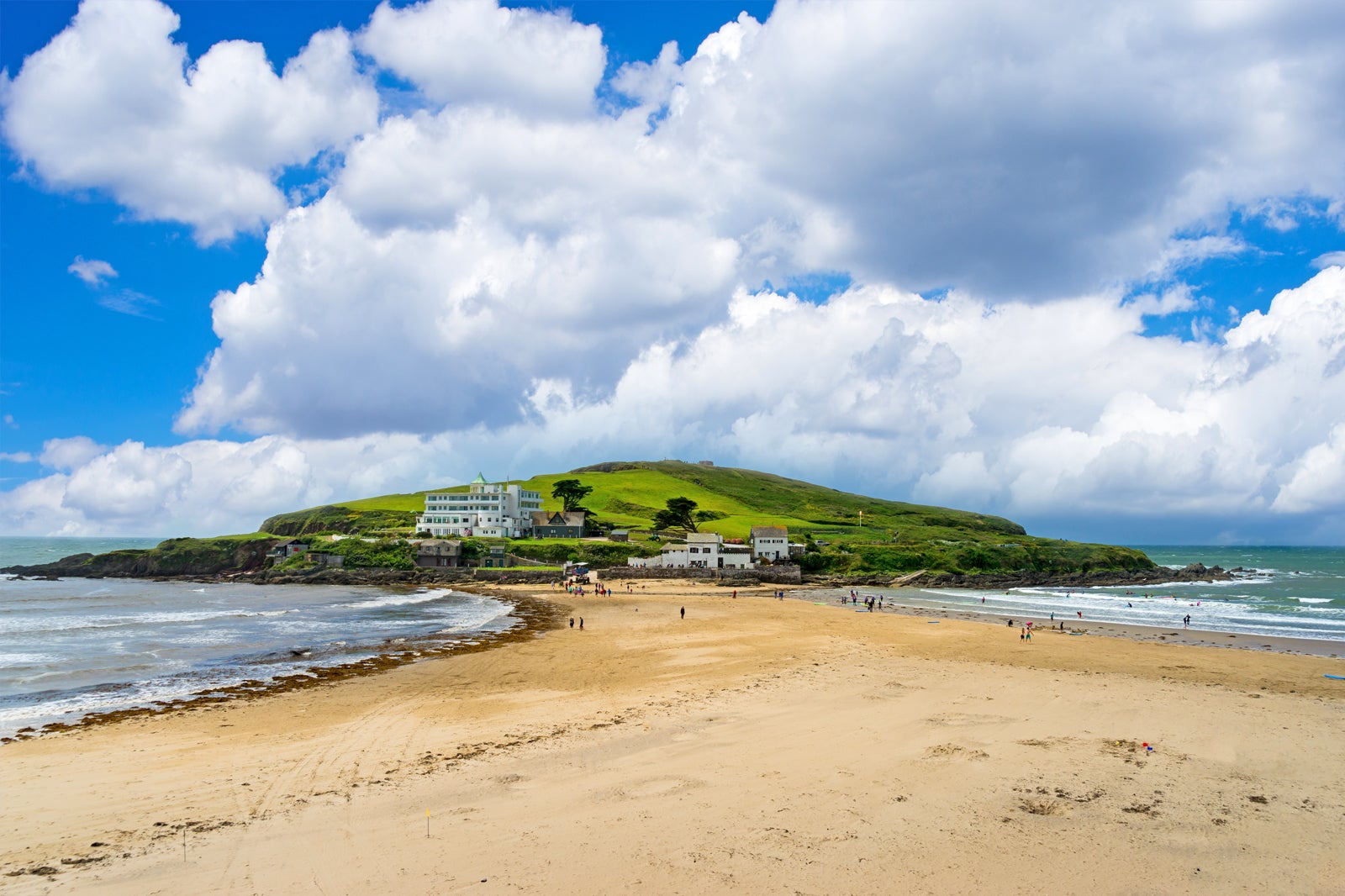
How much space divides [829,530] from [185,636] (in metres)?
126

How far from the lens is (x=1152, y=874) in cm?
1069

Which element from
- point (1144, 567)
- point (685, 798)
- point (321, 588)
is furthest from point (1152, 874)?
point (1144, 567)

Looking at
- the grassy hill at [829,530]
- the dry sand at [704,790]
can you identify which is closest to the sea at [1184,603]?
the grassy hill at [829,530]

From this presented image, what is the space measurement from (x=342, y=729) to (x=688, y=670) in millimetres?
12783

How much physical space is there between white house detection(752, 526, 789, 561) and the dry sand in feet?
241

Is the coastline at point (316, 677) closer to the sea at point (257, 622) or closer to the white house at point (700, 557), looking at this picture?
the sea at point (257, 622)

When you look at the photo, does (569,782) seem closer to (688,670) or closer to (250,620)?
(688,670)

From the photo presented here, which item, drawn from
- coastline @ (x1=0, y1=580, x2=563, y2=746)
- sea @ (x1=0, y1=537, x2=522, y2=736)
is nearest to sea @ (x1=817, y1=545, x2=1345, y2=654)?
coastline @ (x1=0, y1=580, x2=563, y2=746)

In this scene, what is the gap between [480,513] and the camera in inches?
4444

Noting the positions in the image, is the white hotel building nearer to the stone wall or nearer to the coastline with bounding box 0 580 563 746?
the stone wall

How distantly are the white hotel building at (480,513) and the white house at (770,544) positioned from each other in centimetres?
3760

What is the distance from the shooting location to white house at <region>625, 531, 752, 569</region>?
90.8 meters

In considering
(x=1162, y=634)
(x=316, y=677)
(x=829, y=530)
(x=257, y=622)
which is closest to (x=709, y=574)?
(x=1162, y=634)

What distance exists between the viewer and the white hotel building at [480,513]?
111 meters
